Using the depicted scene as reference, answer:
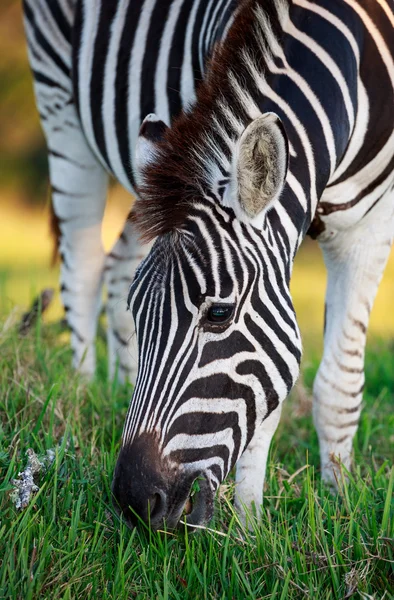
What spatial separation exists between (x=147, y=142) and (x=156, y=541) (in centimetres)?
154

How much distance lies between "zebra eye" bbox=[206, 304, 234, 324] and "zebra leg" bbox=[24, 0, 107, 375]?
272 cm

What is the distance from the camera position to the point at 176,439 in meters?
2.66

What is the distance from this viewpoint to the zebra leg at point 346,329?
4.04 meters

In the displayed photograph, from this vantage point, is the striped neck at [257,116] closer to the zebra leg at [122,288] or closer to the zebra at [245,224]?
the zebra at [245,224]

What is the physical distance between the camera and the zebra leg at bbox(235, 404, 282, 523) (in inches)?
131

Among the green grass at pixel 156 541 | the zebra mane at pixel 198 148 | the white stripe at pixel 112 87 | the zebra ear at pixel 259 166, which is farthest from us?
the white stripe at pixel 112 87

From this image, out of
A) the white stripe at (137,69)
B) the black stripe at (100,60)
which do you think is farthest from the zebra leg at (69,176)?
the white stripe at (137,69)

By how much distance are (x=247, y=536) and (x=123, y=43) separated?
309cm

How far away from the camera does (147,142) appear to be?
123 inches

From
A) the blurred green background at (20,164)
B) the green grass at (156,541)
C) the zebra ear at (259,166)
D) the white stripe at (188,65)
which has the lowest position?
the green grass at (156,541)

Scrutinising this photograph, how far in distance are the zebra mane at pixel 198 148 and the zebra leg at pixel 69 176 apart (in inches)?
100

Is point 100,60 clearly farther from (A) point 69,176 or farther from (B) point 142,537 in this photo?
(B) point 142,537

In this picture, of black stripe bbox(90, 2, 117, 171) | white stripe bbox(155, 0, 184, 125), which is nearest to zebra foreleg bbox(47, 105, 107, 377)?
black stripe bbox(90, 2, 117, 171)

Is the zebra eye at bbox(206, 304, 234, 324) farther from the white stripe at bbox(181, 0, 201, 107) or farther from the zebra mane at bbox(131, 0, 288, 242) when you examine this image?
the white stripe at bbox(181, 0, 201, 107)
